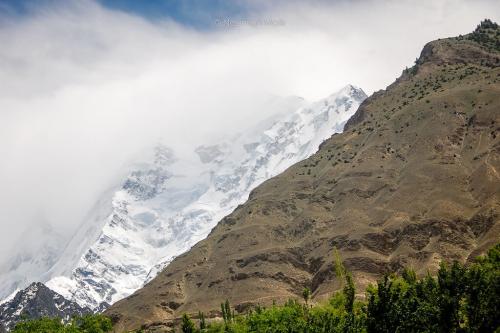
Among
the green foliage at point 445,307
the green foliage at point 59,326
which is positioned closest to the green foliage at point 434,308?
the green foliage at point 445,307

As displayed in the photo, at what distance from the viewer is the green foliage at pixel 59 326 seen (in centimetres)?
13359

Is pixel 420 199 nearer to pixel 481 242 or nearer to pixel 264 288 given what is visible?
pixel 481 242

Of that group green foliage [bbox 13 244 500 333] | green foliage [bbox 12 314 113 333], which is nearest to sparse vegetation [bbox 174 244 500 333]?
green foliage [bbox 13 244 500 333]

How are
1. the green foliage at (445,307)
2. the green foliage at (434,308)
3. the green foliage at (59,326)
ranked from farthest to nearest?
1. the green foliage at (59,326)
2. the green foliage at (434,308)
3. the green foliage at (445,307)

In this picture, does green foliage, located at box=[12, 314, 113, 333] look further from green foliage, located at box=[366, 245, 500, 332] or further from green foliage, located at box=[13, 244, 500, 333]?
green foliage, located at box=[366, 245, 500, 332]

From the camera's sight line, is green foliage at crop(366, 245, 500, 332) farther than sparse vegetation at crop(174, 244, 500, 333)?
No

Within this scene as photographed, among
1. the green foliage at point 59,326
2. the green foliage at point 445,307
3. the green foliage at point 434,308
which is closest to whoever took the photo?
the green foliage at point 445,307

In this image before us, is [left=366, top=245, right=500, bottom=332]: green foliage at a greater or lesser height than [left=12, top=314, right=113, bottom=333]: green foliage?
lesser

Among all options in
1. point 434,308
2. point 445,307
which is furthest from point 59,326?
point 445,307

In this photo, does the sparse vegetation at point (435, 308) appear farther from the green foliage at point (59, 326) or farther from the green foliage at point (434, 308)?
the green foliage at point (59, 326)

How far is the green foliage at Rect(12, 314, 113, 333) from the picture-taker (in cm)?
13359

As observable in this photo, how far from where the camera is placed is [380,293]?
8631 cm

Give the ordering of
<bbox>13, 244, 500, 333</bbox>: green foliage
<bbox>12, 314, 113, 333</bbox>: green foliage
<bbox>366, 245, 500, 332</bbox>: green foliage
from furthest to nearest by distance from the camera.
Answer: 1. <bbox>12, 314, 113, 333</bbox>: green foliage
2. <bbox>13, 244, 500, 333</bbox>: green foliage
3. <bbox>366, 245, 500, 332</bbox>: green foliage

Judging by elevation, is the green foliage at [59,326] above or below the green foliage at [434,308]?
above
